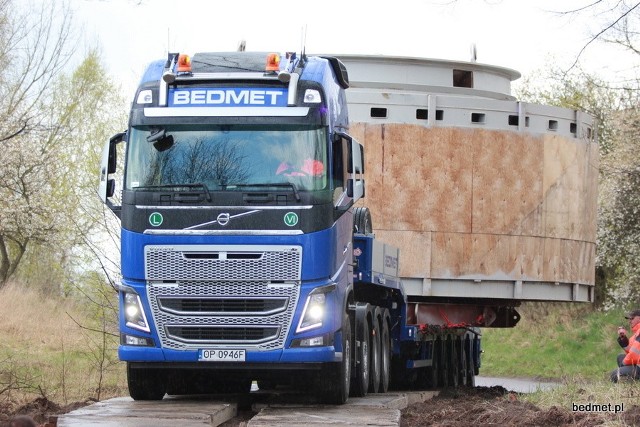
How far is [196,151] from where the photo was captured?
1277cm

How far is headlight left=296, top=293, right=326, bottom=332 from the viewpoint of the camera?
12641mm

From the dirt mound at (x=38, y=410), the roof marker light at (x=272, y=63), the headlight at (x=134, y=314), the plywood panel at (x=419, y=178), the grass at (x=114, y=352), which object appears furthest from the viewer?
the plywood panel at (x=419, y=178)

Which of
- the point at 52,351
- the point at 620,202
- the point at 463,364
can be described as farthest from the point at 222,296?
the point at 620,202

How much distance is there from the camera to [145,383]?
1355 centimetres

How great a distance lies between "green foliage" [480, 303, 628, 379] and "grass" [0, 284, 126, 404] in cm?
1280

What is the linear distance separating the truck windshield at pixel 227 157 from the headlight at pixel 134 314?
110 cm

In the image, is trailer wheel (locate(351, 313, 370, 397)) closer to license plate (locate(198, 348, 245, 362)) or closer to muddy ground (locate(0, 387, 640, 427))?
muddy ground (locate(0, 387, 640, 427))

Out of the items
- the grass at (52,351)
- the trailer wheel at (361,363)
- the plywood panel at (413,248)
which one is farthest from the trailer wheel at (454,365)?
the trailer wheel at (361,363)

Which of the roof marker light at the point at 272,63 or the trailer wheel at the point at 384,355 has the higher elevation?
the roof marker light at the point at 272,63

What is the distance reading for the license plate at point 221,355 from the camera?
1263 centimetres

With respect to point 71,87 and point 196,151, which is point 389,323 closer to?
point 196,151

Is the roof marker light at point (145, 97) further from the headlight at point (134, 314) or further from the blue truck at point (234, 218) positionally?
the headlight at point (134, 314)

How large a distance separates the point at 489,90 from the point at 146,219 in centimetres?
1005

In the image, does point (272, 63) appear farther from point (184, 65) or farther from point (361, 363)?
point (361, 363)
